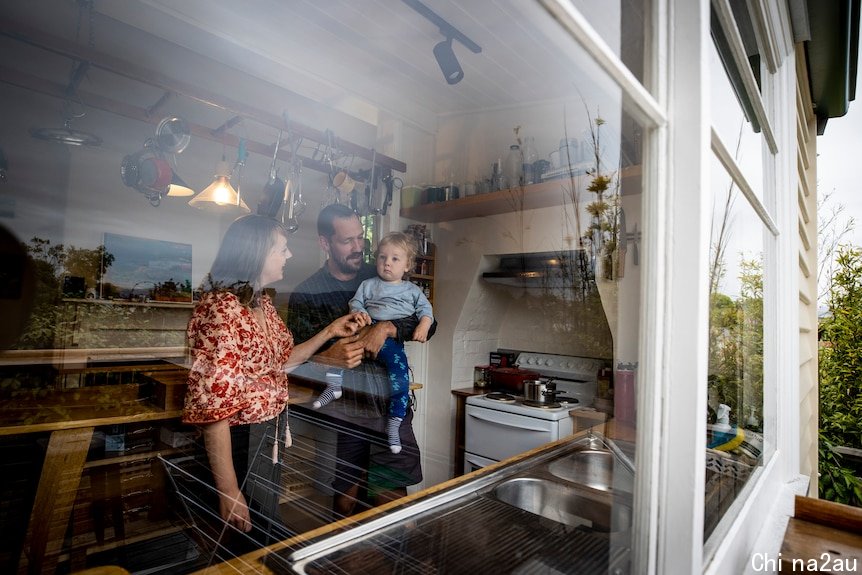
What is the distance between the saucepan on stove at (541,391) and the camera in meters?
1.43

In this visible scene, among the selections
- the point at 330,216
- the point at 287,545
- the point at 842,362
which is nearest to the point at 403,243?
the point at 330,216

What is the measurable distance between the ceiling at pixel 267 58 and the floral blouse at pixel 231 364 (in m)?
0.43

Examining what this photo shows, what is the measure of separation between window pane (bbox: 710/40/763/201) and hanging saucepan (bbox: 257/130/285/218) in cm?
84

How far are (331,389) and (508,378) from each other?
72 cm

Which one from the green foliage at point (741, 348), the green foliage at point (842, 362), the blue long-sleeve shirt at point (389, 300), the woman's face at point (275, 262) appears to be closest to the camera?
the green foliage at point (741, 348)

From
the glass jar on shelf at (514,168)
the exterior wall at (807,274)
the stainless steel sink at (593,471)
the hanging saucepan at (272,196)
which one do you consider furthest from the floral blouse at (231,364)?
the exterior wall at (807,274)

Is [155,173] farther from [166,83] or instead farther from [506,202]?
[506,202]

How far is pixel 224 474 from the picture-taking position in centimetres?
82

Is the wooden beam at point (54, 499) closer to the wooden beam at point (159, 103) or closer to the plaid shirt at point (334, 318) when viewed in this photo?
the plaid shirt at point (334, 318)

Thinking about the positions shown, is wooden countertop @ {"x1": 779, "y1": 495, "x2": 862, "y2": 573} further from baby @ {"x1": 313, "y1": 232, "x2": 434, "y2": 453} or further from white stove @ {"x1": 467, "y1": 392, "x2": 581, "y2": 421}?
baby @ {"x1": 313, "y1": 232, "x2": 434, "y2": 453}

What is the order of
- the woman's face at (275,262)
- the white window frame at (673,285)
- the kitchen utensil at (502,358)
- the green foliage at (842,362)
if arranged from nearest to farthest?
the white window frame at (673,285), the woman's face at (275,262), the kitchen utensil at (502,358), the green foliage at (842,362)

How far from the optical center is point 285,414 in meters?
0.93

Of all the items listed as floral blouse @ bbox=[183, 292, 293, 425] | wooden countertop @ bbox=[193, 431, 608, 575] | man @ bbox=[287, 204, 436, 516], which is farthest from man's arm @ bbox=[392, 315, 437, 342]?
wooden countertop @ bbox=[193, 431, 608, 575]

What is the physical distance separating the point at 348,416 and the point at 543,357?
29.8 inches
